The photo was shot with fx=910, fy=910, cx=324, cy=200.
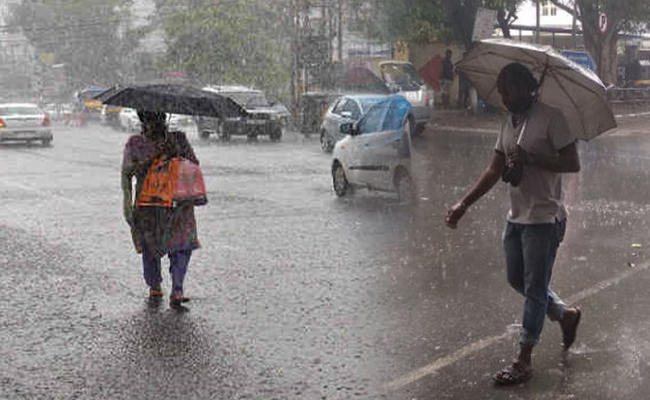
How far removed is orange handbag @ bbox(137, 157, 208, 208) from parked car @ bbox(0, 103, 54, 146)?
2248 centimetres

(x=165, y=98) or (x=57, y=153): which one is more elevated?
(x=165, y=98)

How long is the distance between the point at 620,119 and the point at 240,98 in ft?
40.1

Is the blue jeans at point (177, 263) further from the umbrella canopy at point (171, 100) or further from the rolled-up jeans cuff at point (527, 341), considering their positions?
the rolled-up jeans cuff at point (527, 341)

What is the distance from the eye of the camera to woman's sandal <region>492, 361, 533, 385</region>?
5.20m

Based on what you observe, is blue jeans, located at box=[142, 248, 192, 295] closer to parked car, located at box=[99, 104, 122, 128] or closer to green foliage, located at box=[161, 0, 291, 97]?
green foliage, located at box=[161, 0, 291, 97]

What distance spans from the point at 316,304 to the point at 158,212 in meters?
1.45

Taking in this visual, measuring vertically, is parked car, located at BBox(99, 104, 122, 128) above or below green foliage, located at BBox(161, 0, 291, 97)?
below

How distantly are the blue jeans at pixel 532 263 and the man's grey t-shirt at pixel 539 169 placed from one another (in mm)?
64

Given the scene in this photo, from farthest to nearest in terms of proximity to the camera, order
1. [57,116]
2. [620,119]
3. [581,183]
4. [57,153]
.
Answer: [57,116]
[620,119]
[57,153]
[581,183]

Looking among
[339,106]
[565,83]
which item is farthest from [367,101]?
[565,83]

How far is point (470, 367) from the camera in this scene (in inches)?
220

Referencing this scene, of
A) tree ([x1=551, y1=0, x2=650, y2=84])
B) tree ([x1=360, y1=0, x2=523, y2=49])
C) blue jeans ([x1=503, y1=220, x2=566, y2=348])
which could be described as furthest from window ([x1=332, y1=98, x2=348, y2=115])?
blue jeans ([x1=503, y1=220, x2=566, y2=348])

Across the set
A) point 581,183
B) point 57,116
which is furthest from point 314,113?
point 57,116

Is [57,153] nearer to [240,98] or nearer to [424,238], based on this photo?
[240,98]
